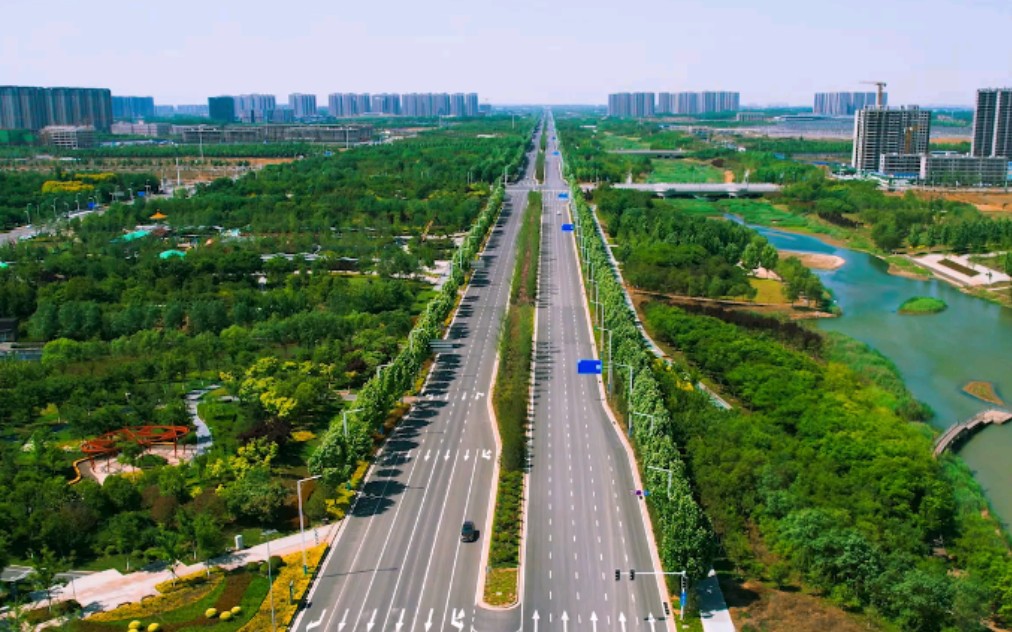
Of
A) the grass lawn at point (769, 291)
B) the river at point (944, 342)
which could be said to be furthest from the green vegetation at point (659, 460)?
the grass lawn at point (769, 291)

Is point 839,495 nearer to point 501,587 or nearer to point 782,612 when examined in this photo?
point 782,612

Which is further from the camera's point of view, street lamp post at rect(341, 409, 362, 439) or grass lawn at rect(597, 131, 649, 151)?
grass lawn at rect(597, 131, 649, 151)

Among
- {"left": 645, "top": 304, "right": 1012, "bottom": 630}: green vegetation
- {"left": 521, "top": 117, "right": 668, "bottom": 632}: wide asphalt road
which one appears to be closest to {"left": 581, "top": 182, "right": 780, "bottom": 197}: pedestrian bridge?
{"left": 521, "top": 117, "right": 668, "bottom": 632}: wide asphalt road

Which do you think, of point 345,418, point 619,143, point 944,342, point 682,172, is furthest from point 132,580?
point 619,143

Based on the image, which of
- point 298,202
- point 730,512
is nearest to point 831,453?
point 730,512

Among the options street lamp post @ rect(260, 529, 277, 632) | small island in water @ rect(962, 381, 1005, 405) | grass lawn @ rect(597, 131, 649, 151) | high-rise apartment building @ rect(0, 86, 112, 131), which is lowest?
street lamp post @ rect(260, 529, 277, 632)

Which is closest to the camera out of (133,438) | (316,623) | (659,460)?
(316,623)

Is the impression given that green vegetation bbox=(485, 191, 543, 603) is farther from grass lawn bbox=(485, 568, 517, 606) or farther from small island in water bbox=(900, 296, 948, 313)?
small island in water bbox=(900, 296, 948, 313)
